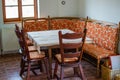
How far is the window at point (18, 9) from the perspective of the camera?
5437mm

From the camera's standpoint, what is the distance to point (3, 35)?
17.1 feet

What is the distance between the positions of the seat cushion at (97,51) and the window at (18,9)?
1914 mm

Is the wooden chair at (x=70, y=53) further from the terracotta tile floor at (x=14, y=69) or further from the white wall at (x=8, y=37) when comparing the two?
the white wall at (x=8, y=37)

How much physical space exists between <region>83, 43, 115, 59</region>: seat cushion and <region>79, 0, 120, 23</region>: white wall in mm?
617

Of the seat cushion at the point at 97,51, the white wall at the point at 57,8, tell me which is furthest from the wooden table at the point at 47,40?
the white wall at the point at 57,8

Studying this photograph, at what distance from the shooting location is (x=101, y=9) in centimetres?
475

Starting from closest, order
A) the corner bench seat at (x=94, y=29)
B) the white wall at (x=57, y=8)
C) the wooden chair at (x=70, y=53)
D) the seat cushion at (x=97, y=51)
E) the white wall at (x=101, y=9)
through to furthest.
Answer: the wooden chair at (x=70, y=53) → the seat cushion at (x=97, y=51) → the corner bench seat at (x=94, y=29) → the white wall at (x=101, y=9) → the white wall at (x=57, y=8)

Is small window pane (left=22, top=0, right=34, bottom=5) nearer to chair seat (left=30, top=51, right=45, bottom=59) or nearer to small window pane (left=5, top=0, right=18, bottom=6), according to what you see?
small window pane (left=5, top=0, right=18, bottom=6)

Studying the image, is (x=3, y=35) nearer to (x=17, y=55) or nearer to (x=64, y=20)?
(x=17, y=55)

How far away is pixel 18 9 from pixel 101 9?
2.08 m

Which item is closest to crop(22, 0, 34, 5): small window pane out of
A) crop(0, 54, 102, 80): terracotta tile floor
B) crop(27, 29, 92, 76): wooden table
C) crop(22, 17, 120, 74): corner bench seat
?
crop(22, 17, 120, 74): corner bench seat

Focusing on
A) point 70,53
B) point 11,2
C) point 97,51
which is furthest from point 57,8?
point 70,53

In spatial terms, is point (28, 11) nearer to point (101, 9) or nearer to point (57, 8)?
point (57, 8)

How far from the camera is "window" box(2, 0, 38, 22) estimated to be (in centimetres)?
544
